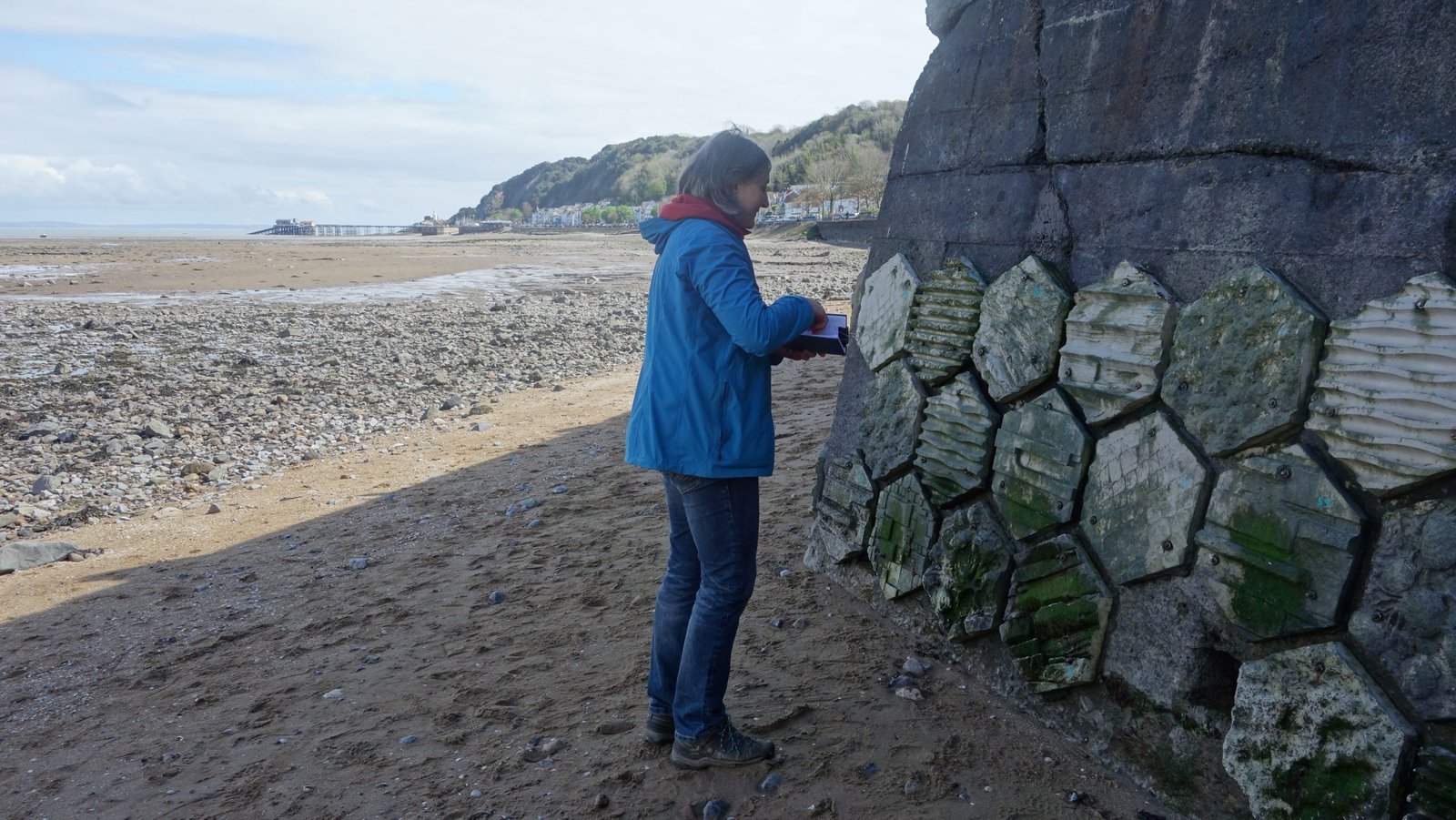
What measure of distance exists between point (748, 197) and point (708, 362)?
1.73 feet

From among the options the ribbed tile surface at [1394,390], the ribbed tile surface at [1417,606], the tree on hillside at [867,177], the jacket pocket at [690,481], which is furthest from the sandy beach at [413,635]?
the tree on hillside at [867,177]

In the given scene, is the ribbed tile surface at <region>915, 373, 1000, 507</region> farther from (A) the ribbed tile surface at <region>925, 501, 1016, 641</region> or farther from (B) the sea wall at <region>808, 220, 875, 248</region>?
(B) the sea wall at <region>808, 220, 875, 248</region>

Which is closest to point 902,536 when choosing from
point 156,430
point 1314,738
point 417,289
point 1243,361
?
point 1243,361

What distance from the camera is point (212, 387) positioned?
1115 cm

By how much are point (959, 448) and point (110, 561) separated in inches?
224

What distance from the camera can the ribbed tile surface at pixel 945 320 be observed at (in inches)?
140

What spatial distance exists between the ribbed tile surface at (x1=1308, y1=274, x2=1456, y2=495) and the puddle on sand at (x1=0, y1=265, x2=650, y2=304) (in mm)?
20373

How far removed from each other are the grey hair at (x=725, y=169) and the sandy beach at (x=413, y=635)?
69.4 inches

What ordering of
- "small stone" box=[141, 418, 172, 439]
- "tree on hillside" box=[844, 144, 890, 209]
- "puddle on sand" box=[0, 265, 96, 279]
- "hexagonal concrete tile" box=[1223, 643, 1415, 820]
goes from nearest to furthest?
"hexagonal concrete tile" box=[1223, 643, 1415, 820], "small stone" box=[141, 418, 172, 439], "puddle on sand" box=[0, 265, 96, 279], "tree on hillside" box=[844, 144, 890, 209]

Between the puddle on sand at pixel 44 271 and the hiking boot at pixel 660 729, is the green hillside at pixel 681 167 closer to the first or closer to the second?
the hiking boot at pixel 660 729

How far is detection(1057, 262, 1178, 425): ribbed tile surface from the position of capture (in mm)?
2783

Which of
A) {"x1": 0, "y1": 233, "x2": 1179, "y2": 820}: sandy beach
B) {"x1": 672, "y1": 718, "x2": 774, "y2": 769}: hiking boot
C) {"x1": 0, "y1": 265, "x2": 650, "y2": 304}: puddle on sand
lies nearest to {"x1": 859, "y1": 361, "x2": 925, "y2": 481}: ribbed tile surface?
{"x1": 0, "y1": 233, "x2": 1179, "y2": 820}: sandy beach

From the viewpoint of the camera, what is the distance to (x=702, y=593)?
3020 millimetres

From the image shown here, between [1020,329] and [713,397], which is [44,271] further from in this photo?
[1020,329]
